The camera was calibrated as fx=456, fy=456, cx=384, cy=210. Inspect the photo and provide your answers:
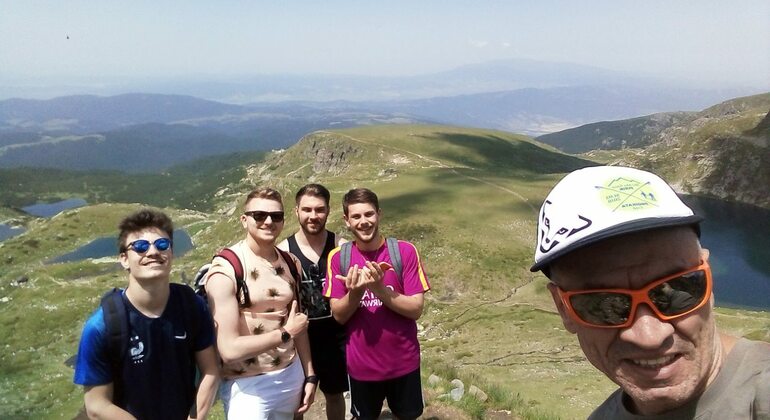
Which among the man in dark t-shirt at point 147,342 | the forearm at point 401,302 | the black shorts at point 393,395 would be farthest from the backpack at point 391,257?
the man in dark t-shirt at point 147,342

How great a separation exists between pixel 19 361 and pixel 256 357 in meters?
54.7

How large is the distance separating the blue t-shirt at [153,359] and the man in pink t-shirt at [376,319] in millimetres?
2022

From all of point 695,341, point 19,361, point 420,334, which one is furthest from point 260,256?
point 19,361

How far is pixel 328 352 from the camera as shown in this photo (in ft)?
25.7

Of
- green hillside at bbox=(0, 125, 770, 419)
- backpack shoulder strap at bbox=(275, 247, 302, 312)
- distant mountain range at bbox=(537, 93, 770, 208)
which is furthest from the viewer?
distant mountain range at bbox=(537, 93, 770, 208)

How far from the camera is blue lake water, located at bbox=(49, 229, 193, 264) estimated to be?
122750 mm

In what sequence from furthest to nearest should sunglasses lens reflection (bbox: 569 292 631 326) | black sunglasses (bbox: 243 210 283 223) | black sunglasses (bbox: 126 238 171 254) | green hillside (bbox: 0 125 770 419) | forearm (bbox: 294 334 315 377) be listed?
1. green hillside (bbox: 0 125 770 419)
2. forearm (bbox: 294 334 315 377)
3. black sunglasses (bbox: 243 210 283 223)
4. black sunglasses (bbox: 126 238 171 254)
5. sunglasses lens reflection (bbox: 569 292 631 326)

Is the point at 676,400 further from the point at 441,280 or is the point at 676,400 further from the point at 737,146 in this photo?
the point at 737,146

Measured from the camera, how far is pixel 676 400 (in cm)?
245

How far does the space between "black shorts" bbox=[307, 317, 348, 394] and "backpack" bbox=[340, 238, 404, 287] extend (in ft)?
4.42

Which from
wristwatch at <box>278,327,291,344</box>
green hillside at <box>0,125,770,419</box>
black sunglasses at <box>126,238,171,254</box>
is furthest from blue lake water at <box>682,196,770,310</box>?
black sunglasses at <box>126,238,171,254</box>

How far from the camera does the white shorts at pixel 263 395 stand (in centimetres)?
622

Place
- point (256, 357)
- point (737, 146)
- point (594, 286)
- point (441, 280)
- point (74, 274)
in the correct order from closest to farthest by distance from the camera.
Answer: point (594, 286)
point (256, 357)
point (441, 280)
point (74, 274)
point (737, 146)

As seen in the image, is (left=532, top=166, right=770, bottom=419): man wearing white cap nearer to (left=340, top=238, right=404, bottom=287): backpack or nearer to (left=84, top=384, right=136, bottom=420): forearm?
(left=340, top=238, right=404, bottom=287): backpack
